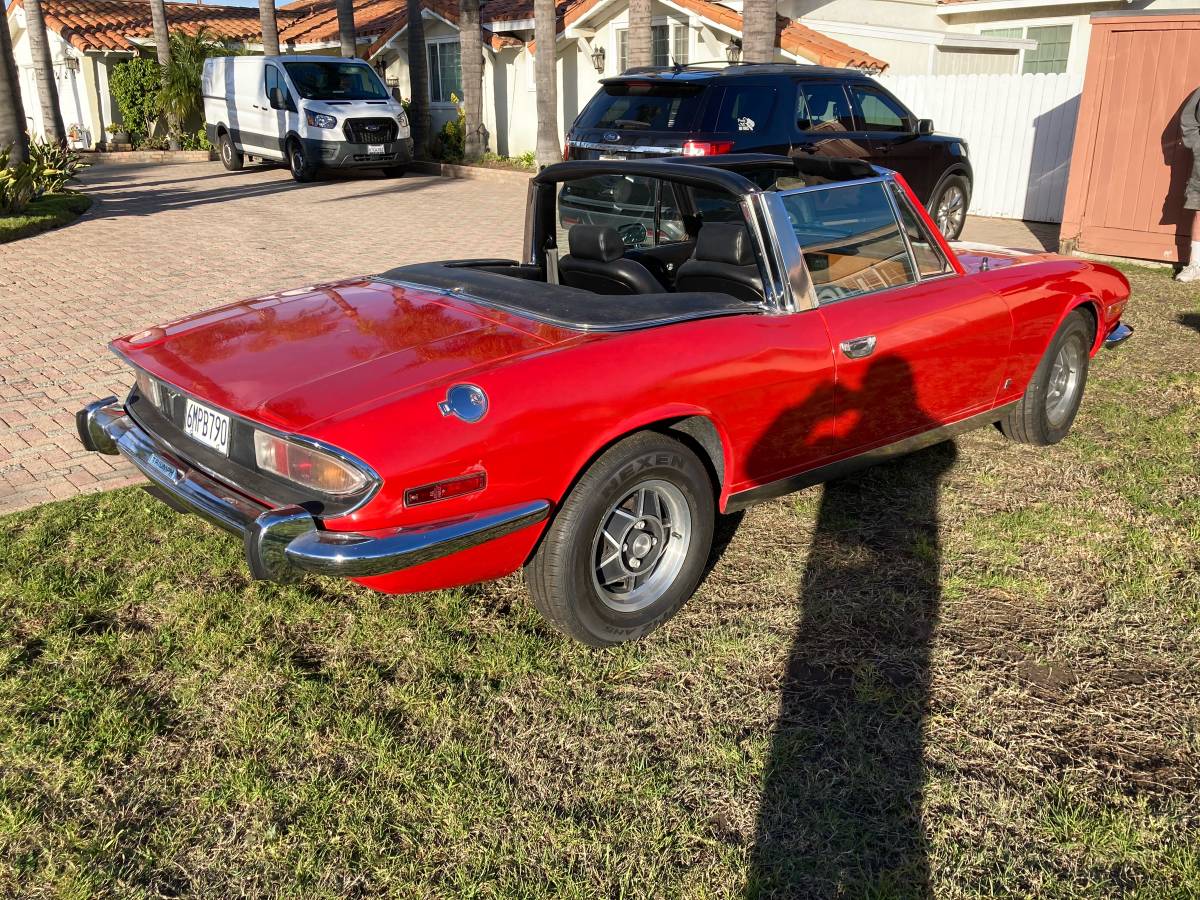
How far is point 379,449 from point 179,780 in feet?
3.48

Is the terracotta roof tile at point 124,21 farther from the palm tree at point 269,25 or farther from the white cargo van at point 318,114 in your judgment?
the white cargo van at point 318,114

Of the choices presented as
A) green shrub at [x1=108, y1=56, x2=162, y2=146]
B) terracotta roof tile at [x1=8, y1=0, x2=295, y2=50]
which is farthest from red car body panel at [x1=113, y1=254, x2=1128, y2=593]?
terracotta roof tile at [x1=8, y1=0, x2=295, y2=50]

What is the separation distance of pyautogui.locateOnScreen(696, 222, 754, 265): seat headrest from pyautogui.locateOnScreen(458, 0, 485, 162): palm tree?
60.4 ft

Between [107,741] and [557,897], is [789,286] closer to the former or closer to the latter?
[557,897]

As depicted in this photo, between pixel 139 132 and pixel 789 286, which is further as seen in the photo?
pixel 139 132

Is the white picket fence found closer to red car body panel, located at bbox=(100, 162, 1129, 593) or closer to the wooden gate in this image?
the wooden gate

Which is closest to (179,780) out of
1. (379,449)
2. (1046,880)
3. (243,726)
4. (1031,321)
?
(243,726)

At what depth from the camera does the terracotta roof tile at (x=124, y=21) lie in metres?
30.6

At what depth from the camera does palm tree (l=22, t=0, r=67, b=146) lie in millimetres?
24938

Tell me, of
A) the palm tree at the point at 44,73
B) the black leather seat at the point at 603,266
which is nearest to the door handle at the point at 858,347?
the black leather seat at the point at 603,266

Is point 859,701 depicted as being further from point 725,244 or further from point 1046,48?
point 1046,48

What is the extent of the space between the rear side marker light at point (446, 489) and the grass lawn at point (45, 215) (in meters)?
11.6

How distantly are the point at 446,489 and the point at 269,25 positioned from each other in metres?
25.7

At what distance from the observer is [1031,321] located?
16.2ft
